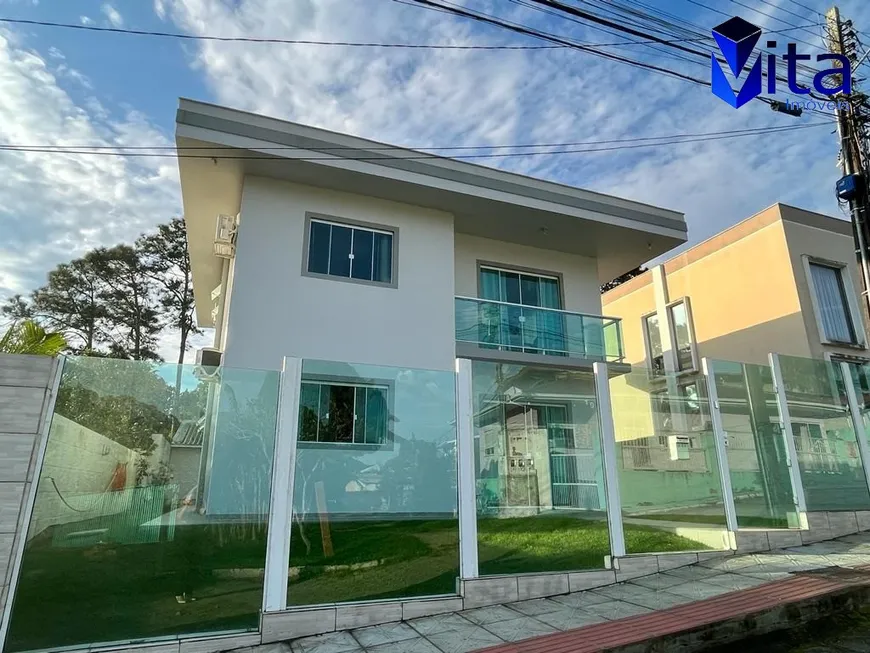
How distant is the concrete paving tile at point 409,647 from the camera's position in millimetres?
3693

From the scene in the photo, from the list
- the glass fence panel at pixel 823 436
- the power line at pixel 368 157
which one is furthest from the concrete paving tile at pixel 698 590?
the power line at pixel 368 157

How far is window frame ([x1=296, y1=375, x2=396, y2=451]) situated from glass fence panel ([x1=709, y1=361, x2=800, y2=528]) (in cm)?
Answer: 419

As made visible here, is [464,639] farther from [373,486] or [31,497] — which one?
[31,497]

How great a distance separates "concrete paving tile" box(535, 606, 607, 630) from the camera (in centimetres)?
407

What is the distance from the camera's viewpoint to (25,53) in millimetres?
7152

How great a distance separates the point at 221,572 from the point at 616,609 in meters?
3.18

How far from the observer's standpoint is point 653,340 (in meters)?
18.1

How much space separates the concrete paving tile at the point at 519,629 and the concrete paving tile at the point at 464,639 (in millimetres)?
74

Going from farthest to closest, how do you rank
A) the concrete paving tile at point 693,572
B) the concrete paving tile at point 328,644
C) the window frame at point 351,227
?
the window frame at point 351,227 < the concrete paving tile at point 693,572 < the concrete paving tile at point 328,644

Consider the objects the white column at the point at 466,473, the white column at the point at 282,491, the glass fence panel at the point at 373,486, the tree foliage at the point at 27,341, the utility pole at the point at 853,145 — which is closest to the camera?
the white column at the point at 282,491

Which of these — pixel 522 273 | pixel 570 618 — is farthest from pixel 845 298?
pixel 570 618

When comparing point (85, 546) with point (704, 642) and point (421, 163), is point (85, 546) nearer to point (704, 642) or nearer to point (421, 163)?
point (704, 642)

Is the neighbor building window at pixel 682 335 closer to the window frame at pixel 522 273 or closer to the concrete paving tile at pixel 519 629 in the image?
the window frame at pixel 522 273

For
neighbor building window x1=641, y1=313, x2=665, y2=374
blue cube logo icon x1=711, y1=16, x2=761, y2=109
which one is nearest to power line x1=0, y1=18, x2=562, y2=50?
blue cube logo icon x1=711, y1=16, x2=761, y2=109
